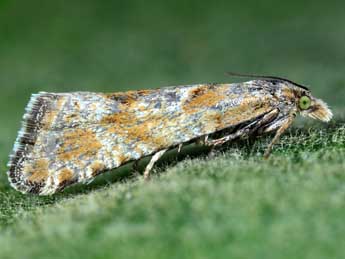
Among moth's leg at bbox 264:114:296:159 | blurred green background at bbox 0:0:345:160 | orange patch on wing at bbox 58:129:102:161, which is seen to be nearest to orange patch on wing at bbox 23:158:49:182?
orange patch on wing at bbox 58:129:102:161

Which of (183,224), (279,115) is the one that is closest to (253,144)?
(279,115)

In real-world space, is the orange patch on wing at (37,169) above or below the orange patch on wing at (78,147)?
below

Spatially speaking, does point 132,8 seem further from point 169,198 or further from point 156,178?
point 169,198

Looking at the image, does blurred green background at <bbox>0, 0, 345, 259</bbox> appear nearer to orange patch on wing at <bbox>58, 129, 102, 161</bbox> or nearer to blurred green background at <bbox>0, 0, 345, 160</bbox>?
blurred green background at <bbox>0, 0, 345, 160</bbox>

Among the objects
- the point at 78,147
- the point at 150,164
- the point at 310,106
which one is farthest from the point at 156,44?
the point at 150,164

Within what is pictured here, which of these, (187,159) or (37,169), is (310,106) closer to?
(187,159)

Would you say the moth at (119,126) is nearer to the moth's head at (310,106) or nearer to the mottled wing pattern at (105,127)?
the mottled wing pattern at (105,127)

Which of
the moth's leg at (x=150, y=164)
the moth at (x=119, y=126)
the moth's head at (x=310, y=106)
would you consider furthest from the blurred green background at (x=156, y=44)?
the moth's leg at (x=150, y=164)
